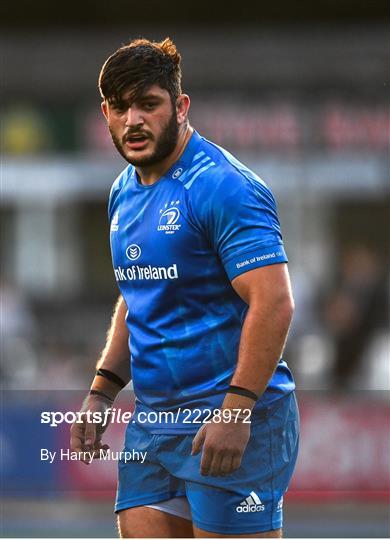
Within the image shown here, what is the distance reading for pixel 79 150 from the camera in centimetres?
2270

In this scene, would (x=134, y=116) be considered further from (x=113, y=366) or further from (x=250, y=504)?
(x=250, y=504)

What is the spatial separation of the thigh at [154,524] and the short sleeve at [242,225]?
0.79 m

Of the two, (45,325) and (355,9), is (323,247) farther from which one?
(45,325)

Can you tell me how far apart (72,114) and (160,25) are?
6.78 ft

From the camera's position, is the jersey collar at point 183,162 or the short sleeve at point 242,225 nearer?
the short sleeve at point 242,225

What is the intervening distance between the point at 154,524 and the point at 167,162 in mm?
1055

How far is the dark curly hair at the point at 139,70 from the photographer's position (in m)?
3.93

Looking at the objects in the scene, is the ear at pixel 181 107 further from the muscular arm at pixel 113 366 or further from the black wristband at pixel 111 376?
the black wristband at pixel 111 376

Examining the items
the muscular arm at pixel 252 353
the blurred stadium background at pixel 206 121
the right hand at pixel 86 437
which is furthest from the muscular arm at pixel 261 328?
the blurred stadium background at pixel 206 121

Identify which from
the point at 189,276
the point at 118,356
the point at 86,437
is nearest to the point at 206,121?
the point at 118,356

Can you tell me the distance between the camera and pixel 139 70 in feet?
12.9

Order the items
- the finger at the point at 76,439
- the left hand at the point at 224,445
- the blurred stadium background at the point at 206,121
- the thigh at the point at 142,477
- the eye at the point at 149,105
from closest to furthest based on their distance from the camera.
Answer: the left hand at the point at 224,445 → the eye at the point at 149,105 → the thigh at the point at 142,477 → the finger at the point at 76,439 → the blurred stadium background at the point at 206,121

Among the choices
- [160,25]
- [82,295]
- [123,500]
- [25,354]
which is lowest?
[123,500]

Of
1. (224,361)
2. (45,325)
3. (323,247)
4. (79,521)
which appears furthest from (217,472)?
(323,247)
